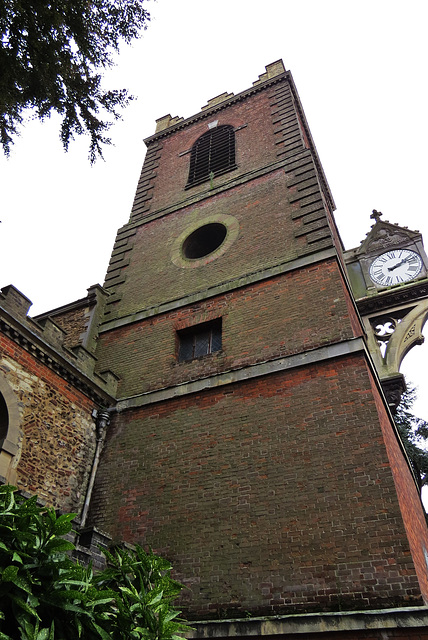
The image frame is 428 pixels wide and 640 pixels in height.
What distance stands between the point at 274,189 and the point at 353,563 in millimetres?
9384

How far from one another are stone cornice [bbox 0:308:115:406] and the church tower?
0.57 m

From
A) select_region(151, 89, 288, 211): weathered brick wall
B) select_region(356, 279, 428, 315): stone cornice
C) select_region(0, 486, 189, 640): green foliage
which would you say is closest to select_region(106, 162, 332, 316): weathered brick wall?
select_region(151, 89, 288, 211): weathered brick wall

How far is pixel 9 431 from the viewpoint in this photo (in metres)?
7.89

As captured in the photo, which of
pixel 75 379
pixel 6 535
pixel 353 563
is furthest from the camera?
pixel 75 379

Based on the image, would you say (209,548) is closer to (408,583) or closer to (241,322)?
(408,583)

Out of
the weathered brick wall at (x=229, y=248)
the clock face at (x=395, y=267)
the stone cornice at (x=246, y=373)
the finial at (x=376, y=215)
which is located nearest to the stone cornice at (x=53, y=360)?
the stone cornice at (x=246, y=373)

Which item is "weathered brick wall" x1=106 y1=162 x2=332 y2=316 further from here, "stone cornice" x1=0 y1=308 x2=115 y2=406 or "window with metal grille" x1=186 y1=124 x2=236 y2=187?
"stone cornice" x1=0 y1=308 x2=115 y2=406

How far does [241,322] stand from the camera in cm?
993

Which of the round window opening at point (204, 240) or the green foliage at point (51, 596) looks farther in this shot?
the round window opening at point (204, 240)

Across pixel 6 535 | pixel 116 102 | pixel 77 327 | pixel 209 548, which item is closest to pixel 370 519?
pixel 209 548

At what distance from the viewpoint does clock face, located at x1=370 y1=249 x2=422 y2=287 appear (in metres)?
11.0

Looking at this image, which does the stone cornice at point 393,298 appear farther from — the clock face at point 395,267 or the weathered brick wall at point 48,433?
the weathered brick wall at point 48,433

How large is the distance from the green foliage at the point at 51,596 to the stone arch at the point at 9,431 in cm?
357

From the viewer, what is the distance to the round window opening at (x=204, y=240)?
513 inches
